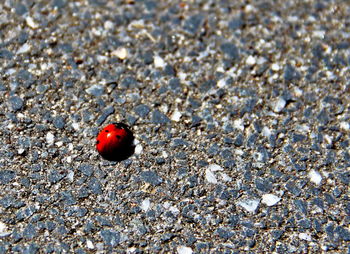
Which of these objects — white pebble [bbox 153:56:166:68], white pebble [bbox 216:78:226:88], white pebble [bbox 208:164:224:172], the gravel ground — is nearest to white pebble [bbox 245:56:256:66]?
the gravel ground

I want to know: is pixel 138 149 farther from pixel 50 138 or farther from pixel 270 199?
pixel 270 199

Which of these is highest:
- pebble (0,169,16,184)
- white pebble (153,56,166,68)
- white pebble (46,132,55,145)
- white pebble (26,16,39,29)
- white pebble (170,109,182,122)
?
white pebble (26,16,39,29)

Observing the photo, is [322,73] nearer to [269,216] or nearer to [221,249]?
[269,216]

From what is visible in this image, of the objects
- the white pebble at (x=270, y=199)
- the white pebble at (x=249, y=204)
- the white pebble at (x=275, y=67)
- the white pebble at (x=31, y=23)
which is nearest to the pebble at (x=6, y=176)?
the white pebble at (x=31, y=23)

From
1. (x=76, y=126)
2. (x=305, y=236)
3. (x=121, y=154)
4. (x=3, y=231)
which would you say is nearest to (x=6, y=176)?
(x=3, y=231)

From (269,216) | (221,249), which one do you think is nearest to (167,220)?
(221,249)

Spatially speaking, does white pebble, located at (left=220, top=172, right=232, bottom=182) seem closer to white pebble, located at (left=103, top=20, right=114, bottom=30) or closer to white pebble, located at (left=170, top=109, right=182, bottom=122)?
white pebble, located at (left=170, top=109, right=182, bottom=122)

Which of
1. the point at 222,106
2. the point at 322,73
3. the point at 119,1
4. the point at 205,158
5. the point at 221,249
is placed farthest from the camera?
the point at 119,1
